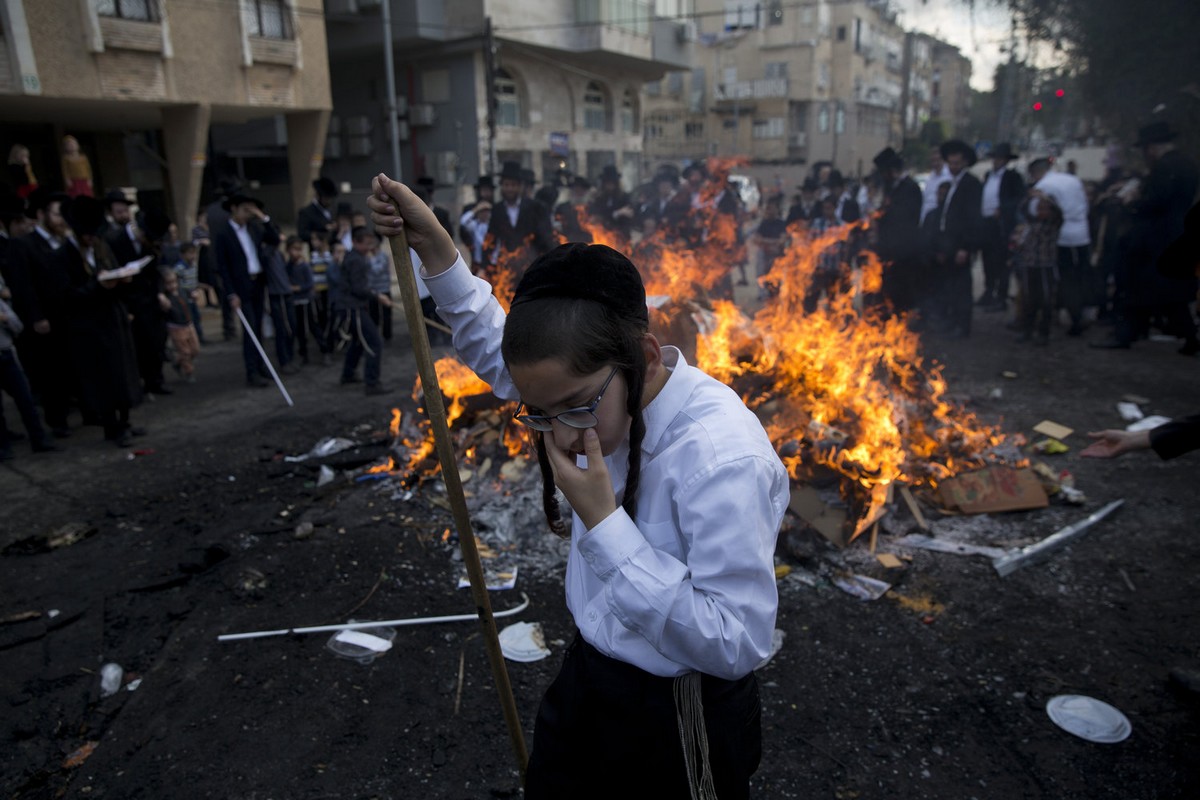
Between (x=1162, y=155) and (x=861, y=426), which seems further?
(x=1162, y=155)

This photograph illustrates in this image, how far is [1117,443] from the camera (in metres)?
3.24

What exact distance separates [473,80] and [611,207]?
14.5 m

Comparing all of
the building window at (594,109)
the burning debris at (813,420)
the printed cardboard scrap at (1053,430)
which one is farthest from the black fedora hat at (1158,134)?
the building window at (594,109)

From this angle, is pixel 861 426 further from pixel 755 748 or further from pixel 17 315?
pixel 17 315

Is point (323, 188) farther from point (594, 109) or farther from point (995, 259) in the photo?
point (594, 109)

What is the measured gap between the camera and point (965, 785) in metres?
3.11

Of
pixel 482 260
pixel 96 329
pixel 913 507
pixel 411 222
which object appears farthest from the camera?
pixel 482 260

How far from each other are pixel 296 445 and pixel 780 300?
235 inches

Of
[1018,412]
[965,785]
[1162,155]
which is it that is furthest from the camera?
[1162,155]

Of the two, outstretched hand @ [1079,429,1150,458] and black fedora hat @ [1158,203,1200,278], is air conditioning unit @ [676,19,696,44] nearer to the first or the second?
black fedora hat @ [1158,203,1200,278]

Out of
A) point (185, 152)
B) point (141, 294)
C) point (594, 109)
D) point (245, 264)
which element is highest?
point (594, 109)

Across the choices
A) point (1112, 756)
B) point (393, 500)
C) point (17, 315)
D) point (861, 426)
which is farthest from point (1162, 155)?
point (17, 315)

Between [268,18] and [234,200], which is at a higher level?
[268,18]

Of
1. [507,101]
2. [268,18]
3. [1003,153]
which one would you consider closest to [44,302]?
[1003,153]
